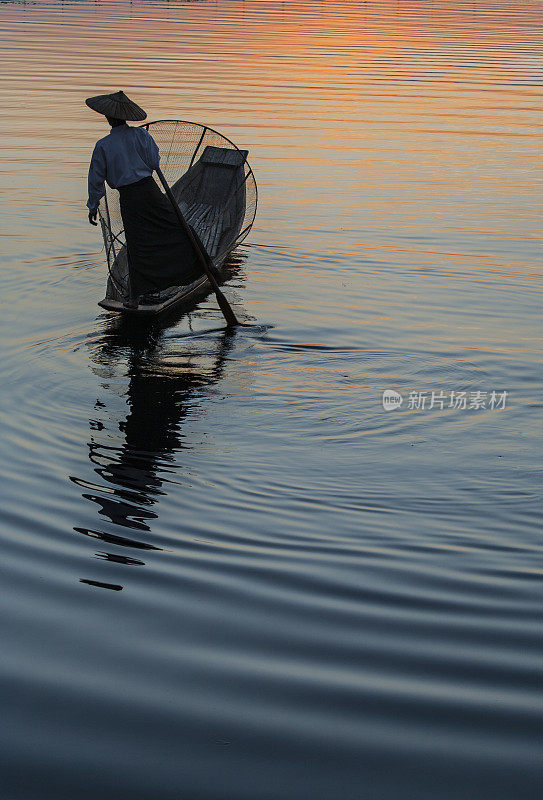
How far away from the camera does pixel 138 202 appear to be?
8281mm

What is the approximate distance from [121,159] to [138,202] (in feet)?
1.35

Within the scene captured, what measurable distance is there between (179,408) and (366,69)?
2361 cm

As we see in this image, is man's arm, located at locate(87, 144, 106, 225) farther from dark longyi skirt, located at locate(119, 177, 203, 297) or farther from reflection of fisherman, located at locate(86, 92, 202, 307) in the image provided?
dark longyi skirt, located at locate(119, 177, 203, 297)

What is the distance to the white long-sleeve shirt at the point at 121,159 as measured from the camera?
7.97m

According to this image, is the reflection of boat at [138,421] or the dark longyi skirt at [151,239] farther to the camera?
the dark longyi skirt at [151,239]

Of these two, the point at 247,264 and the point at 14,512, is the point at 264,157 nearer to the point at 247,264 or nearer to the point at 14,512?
the point at 247,264

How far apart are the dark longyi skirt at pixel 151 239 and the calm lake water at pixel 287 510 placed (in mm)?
499

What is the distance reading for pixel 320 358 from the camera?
7656mm

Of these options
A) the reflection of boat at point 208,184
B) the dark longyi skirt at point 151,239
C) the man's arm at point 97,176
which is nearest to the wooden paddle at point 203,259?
the dark longyi skirt at point 151,239

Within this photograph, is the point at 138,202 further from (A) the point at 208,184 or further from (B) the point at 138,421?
(A) the point at 208,184

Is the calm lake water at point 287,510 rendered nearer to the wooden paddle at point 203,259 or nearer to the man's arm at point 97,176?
the wooden paddle at point 203,259

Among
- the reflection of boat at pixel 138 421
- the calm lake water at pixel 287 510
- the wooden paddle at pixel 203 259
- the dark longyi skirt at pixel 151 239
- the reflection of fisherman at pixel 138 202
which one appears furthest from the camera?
the wooden paddle at pixel 203 259

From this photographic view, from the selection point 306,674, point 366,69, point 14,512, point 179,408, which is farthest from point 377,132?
point 306,674

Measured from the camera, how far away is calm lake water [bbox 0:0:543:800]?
323 centimetres
